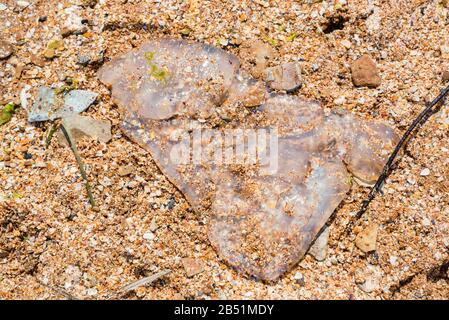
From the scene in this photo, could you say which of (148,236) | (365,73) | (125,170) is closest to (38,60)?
(125,170)

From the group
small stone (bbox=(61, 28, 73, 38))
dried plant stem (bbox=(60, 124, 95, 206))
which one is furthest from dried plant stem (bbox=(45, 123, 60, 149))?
small stone (bbox=(61, 28, 73, 38))

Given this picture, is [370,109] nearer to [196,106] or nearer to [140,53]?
[196,106]

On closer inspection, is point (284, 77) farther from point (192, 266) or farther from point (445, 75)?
point (192, 266)

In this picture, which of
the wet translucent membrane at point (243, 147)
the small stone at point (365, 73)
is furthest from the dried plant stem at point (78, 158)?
the small stone at point (365, 73)

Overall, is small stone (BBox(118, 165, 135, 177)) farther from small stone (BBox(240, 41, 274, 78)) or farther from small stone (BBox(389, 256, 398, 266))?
small stone (BBox(389, 256, 398, 266))

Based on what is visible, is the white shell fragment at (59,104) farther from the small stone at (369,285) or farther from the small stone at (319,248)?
the small stone at (369,285)

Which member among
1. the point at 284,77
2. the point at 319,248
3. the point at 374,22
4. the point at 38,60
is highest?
the point at 374,22

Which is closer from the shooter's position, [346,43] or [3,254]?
[3,254]
